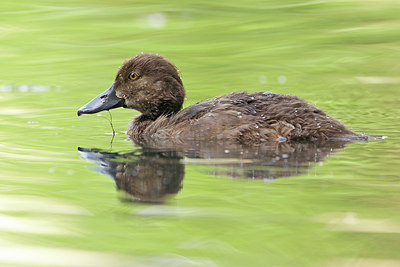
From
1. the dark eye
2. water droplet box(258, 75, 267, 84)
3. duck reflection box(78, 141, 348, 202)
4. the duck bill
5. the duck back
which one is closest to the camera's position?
duck reflection box(78, 141, 348, 202)

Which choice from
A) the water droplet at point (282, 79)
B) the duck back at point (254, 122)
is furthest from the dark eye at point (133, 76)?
the water droplet at point (282, 79)

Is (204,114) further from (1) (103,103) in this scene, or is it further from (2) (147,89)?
(1) (103,103)

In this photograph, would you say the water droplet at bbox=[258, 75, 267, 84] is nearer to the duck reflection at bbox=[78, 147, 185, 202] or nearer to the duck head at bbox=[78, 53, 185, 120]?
the duck head at bbox=[78, 53, 185, 120]

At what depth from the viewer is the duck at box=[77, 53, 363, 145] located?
716 cm

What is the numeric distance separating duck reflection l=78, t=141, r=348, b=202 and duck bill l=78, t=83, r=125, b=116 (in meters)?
1.00

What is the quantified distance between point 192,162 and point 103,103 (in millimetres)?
2198

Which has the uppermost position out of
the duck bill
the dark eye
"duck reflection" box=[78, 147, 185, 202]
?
the dark eye

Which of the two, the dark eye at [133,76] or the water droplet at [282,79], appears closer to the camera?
the dark eye at [133,76]

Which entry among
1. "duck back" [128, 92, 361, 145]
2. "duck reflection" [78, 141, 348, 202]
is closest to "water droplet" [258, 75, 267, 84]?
"duck back" [128, 92, 361, 145]

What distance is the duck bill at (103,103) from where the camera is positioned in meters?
7.98

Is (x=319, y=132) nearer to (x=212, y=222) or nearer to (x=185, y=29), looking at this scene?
(x=212, y=222)

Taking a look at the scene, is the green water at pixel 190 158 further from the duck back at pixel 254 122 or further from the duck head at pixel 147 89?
the duck back at pixel 254 122

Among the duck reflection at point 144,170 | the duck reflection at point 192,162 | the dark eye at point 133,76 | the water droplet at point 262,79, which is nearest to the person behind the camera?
the duck reflection at point 144,170

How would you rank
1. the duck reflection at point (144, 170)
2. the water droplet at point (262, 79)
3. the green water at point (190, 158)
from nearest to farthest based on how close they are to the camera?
1. the green water at point (190, 158)
2. the duck reflection at point (144, 170)
3. the water droplet at point (262, 79)
